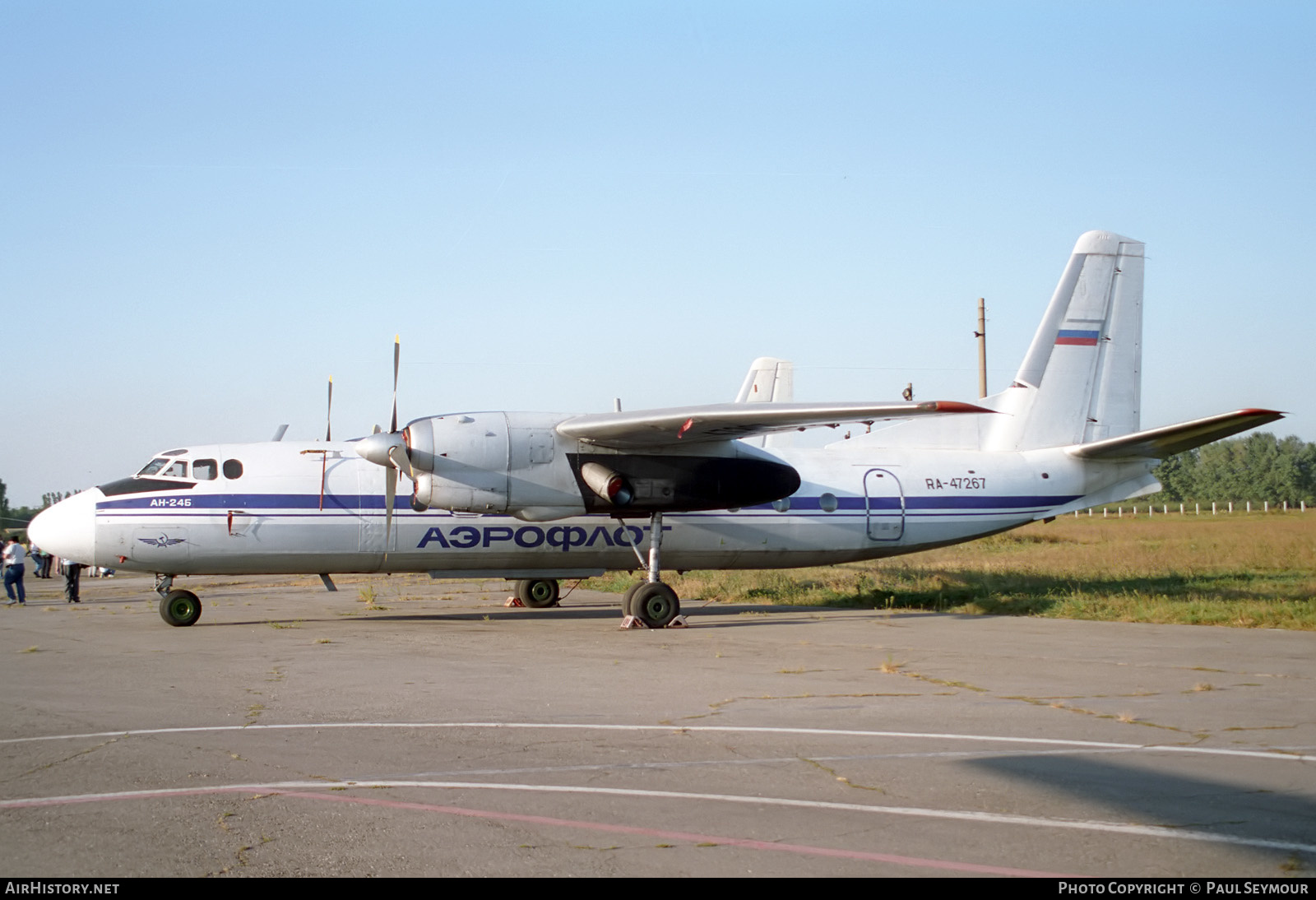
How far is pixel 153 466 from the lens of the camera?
17.2 m

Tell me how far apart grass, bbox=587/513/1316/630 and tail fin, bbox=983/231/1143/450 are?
3.19 metres

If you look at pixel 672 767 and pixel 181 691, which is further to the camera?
pixel 181 691

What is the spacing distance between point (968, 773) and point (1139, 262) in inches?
→ 667

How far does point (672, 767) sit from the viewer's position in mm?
6547

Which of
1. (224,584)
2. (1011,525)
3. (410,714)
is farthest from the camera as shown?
(224,584)

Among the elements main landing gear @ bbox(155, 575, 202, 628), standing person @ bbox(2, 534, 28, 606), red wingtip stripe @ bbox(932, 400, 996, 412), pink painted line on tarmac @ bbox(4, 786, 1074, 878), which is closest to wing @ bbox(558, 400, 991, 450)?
red wingtip stripe @ bbox(932, 400, 996, 412)

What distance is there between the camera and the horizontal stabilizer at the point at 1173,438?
14.5 m

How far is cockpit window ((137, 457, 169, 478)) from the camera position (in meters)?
17.1

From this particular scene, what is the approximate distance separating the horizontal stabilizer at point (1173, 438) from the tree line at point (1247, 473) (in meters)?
69.5

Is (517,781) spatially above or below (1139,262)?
below

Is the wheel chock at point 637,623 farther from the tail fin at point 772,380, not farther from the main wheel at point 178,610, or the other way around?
the tail fin at point 772,380

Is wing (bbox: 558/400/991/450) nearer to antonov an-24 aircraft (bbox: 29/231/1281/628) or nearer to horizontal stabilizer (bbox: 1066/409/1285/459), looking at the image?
antonov an-24 aircraft (bbox: 29/231/1281/628)
